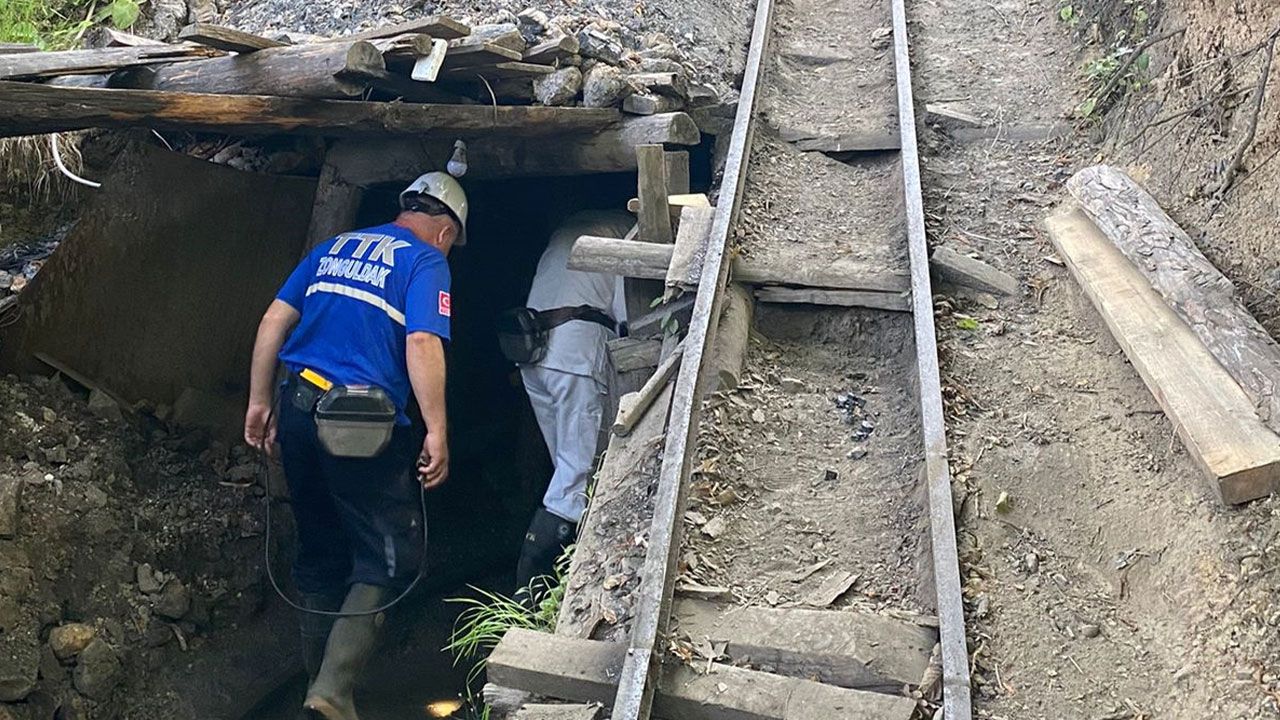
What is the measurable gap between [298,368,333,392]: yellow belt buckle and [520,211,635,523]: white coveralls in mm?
1416

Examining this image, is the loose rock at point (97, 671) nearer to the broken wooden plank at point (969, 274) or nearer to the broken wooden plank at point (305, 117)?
the broken wooden plank at point (305, 117)

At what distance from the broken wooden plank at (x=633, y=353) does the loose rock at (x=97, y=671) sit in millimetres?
2769

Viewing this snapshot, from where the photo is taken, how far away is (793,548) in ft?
12.8

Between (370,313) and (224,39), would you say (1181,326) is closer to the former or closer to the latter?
(370,313)

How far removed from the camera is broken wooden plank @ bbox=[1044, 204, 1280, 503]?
3.53 metres

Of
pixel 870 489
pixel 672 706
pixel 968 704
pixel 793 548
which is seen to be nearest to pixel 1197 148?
pixel 870 489

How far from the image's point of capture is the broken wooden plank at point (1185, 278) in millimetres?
3885

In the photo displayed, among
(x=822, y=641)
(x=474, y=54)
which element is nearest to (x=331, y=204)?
(x=474, y=54)

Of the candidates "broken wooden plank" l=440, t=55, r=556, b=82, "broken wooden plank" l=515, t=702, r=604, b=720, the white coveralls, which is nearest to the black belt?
the white coveralls

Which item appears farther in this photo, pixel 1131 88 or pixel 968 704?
pixel 1131 88

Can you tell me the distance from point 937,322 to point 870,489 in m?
Answer: 1.25

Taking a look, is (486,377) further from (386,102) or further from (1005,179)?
(1005,179)

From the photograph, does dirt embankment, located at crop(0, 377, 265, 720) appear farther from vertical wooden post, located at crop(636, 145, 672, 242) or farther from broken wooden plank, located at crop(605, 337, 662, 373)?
vertical wooden post, located at crop(636, 145, 672, 242)

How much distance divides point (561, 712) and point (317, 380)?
2.63 metres
